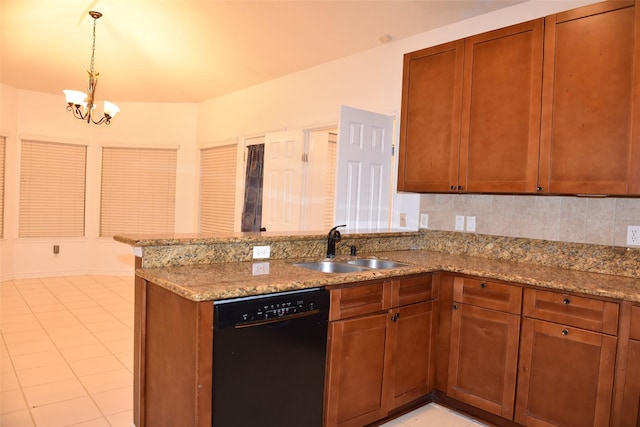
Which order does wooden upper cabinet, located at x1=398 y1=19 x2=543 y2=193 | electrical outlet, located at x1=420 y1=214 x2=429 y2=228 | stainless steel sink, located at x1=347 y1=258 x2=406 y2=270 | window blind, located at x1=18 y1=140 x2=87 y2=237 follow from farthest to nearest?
window blind, located at x1=18 y1=140 x2=87 y2=237, electrical outlet, located at x1=420 y1=214 x2=429 y2=228, stainless steel sink, located at x1=347 y1=258 x2=406 y2=270, wooden upper cabinet, located at x1=398 y1=19 x2=543 y2=193

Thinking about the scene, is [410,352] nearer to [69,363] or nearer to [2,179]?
[69,363]

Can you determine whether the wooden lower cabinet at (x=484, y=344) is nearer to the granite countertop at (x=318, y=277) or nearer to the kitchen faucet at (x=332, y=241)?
the granite countertop at (x=318, y=277)

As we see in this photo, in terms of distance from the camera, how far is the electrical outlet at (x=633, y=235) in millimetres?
2518

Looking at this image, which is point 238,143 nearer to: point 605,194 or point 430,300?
point 430,300

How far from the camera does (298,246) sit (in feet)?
8.83

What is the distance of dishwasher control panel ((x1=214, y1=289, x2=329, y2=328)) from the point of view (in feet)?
5.64

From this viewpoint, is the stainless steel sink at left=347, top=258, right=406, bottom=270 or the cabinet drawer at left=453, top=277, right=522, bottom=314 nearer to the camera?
the cabinet drawer at left=453, top=277, right=522, bottom=314

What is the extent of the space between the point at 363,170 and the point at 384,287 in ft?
4.93

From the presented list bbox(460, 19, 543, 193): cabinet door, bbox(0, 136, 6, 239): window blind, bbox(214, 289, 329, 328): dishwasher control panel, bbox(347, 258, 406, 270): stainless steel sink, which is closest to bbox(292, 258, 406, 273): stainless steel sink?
bbox(347, 258, 406, 270): stainless steel sink

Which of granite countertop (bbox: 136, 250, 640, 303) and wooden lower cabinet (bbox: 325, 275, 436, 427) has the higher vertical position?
granite countertop (bbox: 136, 250, 640, 303)

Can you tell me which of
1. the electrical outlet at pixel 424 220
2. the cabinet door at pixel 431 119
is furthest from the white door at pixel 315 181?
the cabinet door at pixel 431 119

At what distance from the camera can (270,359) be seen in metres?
1.86

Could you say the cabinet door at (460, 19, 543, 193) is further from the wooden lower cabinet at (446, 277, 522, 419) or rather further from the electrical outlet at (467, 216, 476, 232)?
the wooden lower cabinet at (446, 277, 522, 419)

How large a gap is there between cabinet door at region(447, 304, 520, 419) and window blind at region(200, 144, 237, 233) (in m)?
4.09
